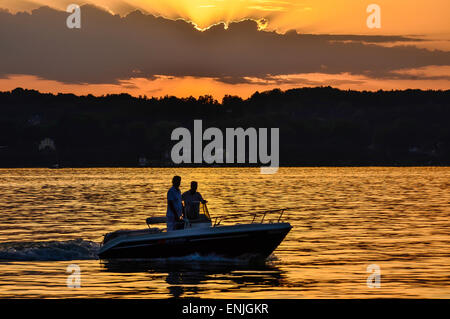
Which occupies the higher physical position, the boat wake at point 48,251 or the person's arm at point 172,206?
the person's arm at point 172,206

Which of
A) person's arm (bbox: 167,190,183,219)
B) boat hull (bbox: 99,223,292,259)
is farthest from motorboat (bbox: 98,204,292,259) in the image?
person's arm (bbox: 167,190,183,219)

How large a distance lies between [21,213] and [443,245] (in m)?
30.7

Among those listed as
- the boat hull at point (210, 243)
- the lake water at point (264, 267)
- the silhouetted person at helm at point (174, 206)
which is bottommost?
the lake water at point (264, 267)

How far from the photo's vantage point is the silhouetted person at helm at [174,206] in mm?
22828

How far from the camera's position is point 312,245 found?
30.6 meters

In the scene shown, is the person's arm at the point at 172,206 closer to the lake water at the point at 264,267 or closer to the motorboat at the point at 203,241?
the motorboat at the point at 203,241

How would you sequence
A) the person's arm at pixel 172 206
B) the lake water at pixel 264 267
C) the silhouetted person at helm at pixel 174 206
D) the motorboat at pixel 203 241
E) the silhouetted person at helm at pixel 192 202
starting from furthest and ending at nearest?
the motorboat at pixel 203 241 < the silhouetted person at helm at pixel 192 202 < the person's arm at pixel 172 206 < the silhouetted person at helm at pixel 174 206 < the lake water at pixel 264 267

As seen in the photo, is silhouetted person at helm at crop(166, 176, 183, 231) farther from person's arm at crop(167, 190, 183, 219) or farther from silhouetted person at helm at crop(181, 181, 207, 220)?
Result: silhouetted person at helm at crop(181, 181, 207, 220)

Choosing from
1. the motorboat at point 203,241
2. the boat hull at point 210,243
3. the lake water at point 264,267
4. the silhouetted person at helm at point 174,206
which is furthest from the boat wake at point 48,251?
the silhouetted person at helm at point 174,206

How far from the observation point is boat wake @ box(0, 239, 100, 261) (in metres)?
25.9

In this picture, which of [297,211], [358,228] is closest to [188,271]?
[358,228]

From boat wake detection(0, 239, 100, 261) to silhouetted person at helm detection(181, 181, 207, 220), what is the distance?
182 inches

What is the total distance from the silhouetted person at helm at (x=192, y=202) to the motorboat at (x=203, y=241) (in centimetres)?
15

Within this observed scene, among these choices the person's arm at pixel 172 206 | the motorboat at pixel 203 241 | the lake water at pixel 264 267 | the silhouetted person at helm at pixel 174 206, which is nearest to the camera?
the lake water at pixel 264 267
